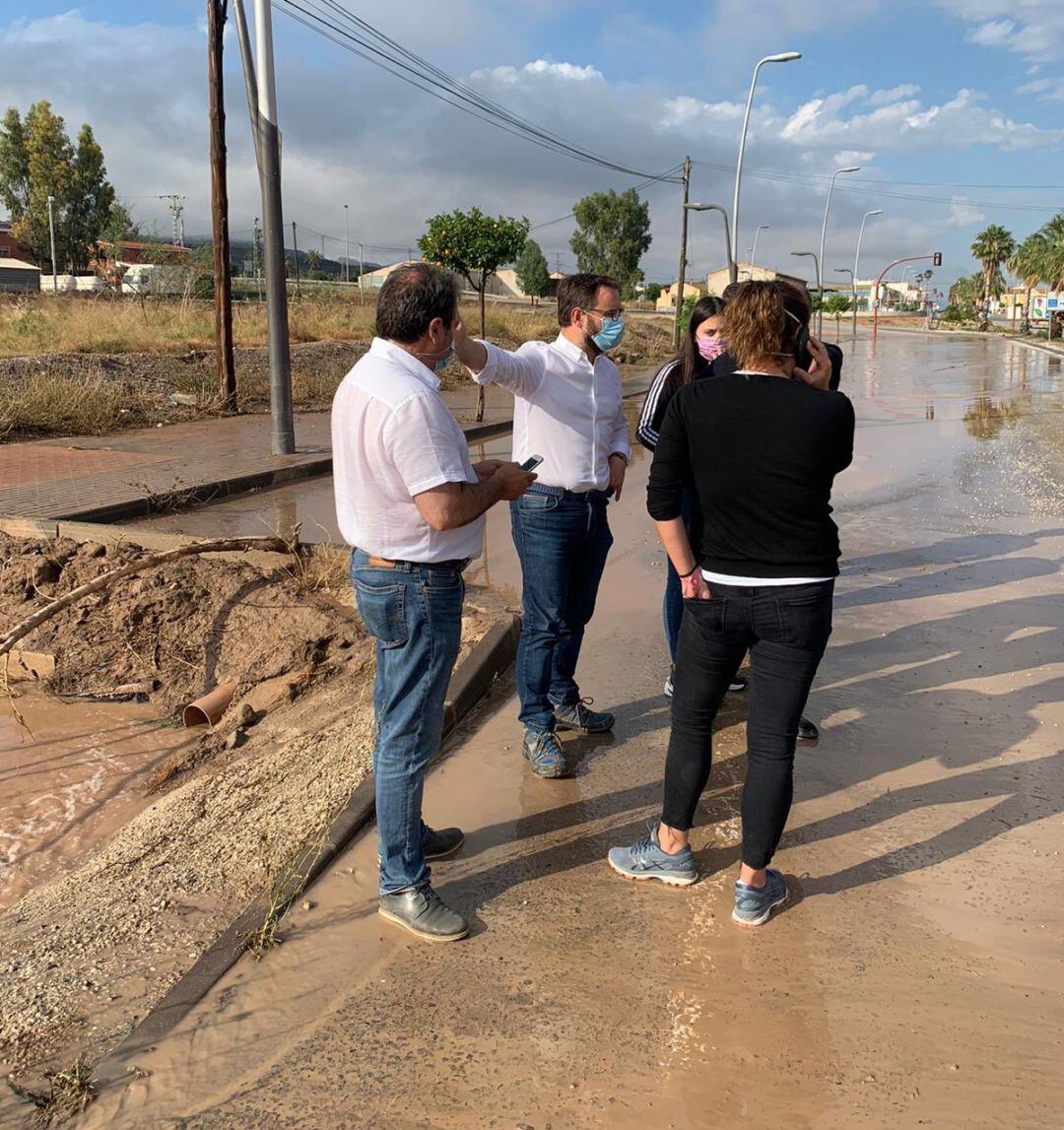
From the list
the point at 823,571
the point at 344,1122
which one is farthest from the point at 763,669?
the point at 344,1122

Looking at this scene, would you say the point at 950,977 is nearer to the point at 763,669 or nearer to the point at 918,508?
the point at 763,669

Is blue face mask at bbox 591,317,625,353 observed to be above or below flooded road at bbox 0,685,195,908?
above

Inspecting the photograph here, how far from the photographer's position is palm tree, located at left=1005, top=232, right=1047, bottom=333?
67.4 metres

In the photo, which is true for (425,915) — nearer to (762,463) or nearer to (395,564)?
(395,564)

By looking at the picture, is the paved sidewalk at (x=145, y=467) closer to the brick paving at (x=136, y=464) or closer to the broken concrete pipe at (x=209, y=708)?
the brick paving at (x=136, y=464)

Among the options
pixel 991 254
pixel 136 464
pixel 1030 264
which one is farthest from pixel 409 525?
pixel 991 254

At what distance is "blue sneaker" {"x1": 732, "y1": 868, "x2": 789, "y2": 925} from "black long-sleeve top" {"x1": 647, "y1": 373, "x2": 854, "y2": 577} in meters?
0.97

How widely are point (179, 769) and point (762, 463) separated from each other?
129 inches

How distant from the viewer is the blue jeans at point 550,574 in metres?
3.88

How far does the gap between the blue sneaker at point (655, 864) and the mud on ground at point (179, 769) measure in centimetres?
104

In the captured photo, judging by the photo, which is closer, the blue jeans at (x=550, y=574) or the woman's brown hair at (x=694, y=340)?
the blue jeans at (x=550, y=574)

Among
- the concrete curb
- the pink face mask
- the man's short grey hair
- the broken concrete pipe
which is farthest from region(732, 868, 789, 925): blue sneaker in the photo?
the broken concrete pipe

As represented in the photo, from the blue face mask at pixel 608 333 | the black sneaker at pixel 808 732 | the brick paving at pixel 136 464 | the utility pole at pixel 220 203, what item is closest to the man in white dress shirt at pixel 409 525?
the blue face mask at pixel 608 333

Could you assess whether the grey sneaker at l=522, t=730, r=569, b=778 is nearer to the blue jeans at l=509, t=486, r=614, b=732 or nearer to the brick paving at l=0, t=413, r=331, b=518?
the blue jeans at l=509, t=486, r=614, b=732
